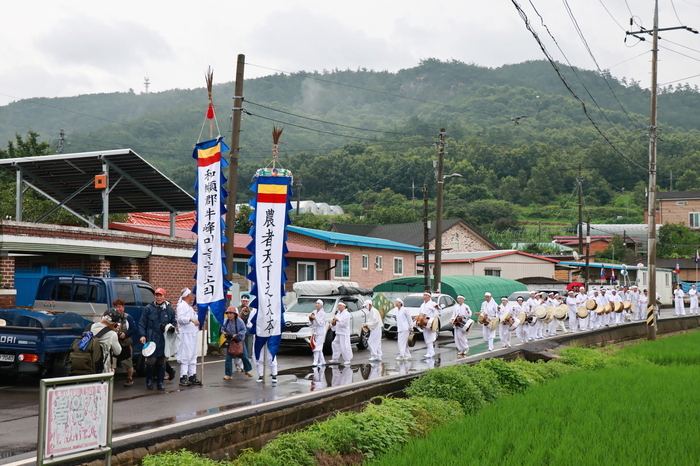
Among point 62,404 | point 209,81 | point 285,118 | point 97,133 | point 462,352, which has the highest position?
point 285,118

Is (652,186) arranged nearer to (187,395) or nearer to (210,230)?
(210,230)

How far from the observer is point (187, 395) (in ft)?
39.0

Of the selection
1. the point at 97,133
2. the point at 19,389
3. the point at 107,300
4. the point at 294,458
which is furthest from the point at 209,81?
the point at 97,133

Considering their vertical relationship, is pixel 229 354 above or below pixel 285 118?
below

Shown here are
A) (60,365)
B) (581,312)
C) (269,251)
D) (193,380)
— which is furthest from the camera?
(581,312)

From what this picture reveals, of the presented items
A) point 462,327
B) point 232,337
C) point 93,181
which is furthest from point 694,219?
point 232,337

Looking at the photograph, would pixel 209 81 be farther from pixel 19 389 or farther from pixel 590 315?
pixel 590 315

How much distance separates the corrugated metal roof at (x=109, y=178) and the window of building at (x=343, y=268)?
535 inches

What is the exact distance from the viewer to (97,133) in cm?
9775

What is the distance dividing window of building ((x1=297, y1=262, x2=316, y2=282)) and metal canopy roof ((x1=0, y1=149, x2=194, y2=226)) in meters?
9.41

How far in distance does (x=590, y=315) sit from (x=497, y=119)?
345 ft

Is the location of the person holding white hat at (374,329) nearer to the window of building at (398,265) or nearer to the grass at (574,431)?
the grass at (574,431)

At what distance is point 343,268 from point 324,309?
50.0ft

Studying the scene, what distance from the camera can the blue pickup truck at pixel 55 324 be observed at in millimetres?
11938
